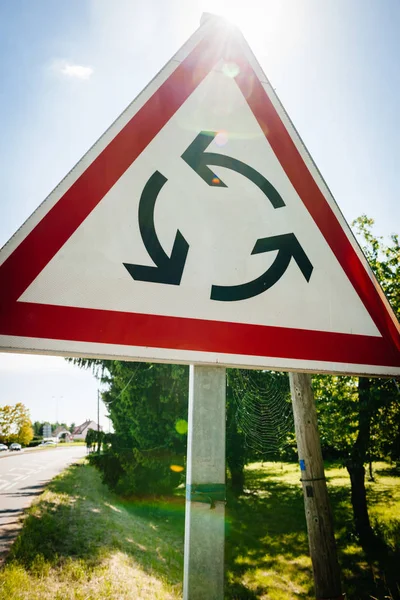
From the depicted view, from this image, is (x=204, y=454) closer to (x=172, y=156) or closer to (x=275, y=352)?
(x=275, y=352)

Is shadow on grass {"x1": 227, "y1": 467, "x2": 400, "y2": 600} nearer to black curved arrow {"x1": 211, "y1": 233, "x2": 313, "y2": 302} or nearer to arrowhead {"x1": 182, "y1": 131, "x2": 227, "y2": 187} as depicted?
black curved arrow {"x1": 211, "y1": 233, "x2": 313, "y2": 302}

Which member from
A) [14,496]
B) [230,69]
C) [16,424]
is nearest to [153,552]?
[14,496]

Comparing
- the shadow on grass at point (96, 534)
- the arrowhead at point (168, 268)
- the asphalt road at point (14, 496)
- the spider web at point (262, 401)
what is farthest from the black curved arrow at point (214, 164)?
the spider web at point (262, 401)

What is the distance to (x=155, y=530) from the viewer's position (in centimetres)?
1033

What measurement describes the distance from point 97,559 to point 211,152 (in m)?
8.75

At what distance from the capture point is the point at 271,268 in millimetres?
1049

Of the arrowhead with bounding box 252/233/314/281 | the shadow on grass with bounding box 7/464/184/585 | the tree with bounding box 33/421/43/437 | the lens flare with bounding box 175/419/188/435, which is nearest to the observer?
the arrowhead with bounding box 252/233/314/281

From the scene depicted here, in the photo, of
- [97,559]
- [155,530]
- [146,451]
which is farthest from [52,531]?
[146,451]

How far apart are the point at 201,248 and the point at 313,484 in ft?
10.3

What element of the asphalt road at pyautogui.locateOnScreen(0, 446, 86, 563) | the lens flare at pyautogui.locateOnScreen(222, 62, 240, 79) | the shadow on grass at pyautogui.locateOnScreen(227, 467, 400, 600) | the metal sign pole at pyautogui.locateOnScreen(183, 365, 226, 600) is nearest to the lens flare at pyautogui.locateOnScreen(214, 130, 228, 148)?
the lens flare at pyautogui.locateOnScreen(222, 62, 240, 79)

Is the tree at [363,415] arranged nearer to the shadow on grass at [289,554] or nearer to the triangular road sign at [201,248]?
the shadow on grass at [289,554]

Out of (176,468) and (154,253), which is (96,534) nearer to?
(176,468)

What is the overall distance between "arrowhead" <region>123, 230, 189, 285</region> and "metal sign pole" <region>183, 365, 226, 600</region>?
0.89ft

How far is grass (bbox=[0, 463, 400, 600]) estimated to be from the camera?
6.21 m
